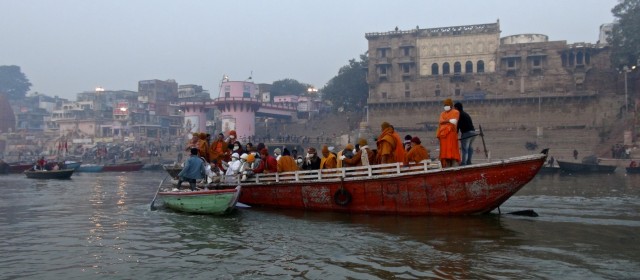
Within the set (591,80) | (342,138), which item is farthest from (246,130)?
(591,80)

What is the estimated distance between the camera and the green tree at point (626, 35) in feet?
162

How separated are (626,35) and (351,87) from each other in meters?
31.4

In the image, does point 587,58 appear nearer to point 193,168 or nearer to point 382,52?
point 382,52

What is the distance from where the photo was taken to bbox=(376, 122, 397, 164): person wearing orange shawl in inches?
457

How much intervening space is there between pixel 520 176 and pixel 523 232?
5.05ft

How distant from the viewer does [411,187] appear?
11141 millimetres

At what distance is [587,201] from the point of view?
49.4 ft

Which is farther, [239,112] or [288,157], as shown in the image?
[239,112]

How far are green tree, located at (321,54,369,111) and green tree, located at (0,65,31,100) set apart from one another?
78671 mm

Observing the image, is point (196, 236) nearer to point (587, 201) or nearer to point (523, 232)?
point (523, 232)

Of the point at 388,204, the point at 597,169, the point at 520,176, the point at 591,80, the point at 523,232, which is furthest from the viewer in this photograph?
the point at 591,80

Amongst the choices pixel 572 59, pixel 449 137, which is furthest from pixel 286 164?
pixel 572 59

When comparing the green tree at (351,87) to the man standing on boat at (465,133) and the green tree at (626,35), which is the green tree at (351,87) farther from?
the man standing on boat at (465,133)

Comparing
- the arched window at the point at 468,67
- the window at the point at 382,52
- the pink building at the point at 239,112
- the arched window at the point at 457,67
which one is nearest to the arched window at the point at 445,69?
the arched window at the point at 457,67
